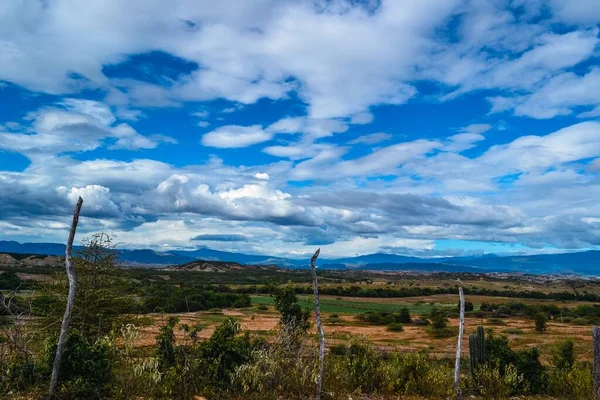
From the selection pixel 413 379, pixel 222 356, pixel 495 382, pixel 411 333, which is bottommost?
pixel 411 333

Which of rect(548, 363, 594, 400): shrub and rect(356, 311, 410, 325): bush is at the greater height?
rect(548, 363, 594, 400): shrub

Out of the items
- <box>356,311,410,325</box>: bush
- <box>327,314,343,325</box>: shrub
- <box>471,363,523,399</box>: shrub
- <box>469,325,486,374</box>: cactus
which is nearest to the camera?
<box>471,363,523,399</box>: shrub

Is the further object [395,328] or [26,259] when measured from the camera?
[26,259]

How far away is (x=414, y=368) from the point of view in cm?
1706

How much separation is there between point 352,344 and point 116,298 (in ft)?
34.6

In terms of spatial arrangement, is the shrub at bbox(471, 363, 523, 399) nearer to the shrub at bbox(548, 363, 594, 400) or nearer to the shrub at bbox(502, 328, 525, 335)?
the shrub at bbox(548, 363, 594, 400)

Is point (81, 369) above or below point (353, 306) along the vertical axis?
above

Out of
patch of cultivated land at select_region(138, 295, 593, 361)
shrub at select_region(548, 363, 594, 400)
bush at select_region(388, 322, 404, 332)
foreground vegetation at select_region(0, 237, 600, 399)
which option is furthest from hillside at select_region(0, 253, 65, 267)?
shrub at select_region(548, 363, 594, 400)

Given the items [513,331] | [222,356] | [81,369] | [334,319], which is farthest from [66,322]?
[334,319]

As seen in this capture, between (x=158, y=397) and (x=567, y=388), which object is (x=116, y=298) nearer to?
(x=158, y=397)

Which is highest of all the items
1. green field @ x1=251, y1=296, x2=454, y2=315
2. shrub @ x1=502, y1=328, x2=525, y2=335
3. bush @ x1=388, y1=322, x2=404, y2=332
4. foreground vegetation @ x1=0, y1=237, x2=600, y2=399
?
foreground vegetation @ x1=0, y1=237, x2=600, y2=399

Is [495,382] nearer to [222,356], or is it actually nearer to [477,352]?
[477,352]

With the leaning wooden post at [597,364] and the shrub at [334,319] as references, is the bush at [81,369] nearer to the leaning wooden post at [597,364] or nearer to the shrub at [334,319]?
the leaning wooden post at [597,364]

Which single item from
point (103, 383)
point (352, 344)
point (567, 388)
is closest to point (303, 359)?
point (352, 344)
